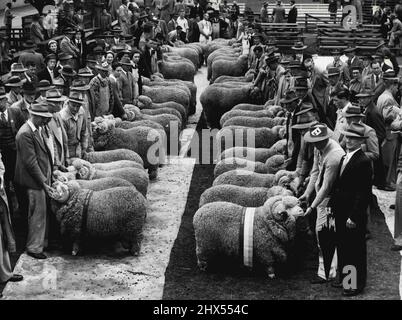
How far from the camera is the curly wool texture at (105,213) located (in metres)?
9.21

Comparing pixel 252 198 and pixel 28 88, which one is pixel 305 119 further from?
pixel 28 88

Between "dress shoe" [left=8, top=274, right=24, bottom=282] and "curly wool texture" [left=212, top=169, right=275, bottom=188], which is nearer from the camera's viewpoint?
"dress shoe" [left=8, top=274, right=24, bottom=282]

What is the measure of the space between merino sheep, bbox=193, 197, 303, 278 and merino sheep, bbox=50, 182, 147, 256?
3.15 ft

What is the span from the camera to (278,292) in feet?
27.7

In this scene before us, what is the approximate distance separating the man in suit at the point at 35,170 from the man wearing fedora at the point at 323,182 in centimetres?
340

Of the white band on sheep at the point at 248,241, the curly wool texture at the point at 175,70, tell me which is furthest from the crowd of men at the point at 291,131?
the curly wool texture at the point at 175,70

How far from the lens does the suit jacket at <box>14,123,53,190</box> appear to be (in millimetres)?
9242

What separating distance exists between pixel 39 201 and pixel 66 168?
0.87 metres

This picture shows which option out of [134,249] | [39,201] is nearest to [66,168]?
[39,201]

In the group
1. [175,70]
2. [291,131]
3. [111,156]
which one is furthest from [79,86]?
[175,70]

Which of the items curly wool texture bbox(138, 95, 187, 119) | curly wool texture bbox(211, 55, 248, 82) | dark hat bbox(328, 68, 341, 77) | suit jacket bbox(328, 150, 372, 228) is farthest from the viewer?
curly wool texture bbox(211, 55, 248, 82)

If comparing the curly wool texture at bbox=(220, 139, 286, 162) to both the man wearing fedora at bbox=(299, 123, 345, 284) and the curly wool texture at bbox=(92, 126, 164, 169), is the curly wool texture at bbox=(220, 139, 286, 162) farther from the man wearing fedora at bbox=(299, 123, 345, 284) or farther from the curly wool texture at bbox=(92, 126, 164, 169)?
the man wearing fedora at bbox=(299, 123, 345, 284)

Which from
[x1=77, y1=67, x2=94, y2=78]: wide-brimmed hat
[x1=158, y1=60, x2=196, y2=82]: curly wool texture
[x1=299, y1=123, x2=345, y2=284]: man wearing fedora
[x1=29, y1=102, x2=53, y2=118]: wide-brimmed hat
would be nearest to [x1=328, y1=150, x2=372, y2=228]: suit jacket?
[x1=299, y1=123, x2=345, y2=284]: man wearing fedora

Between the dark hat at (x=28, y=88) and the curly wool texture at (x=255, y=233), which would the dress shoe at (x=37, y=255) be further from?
the dark hat at (x=28, y=88)
